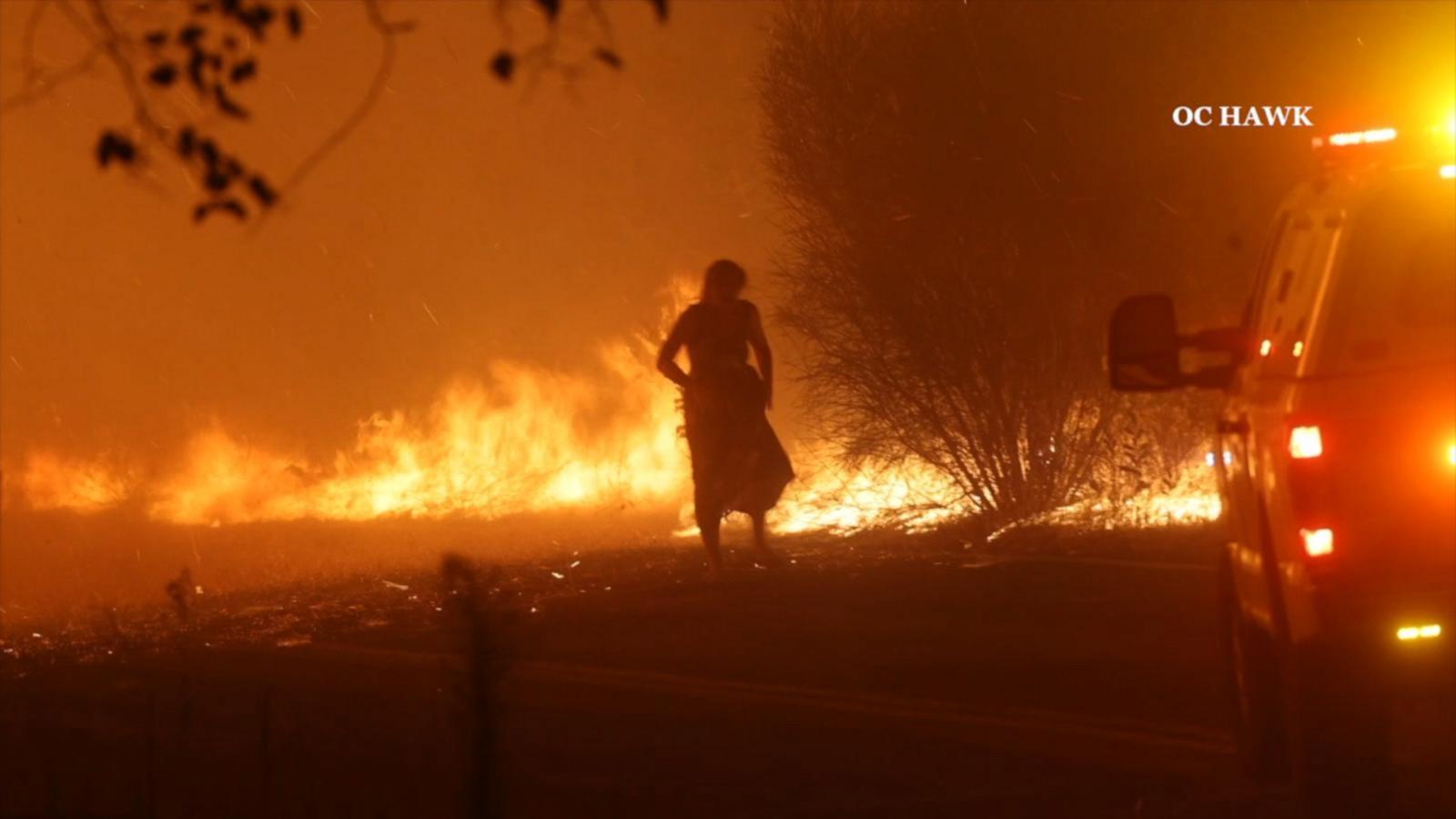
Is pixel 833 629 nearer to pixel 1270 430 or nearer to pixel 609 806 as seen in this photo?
pixel 609 806

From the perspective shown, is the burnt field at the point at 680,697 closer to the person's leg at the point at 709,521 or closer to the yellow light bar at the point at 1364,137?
the person's leg at the point at 709,521

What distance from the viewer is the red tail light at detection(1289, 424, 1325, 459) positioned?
16.1ft

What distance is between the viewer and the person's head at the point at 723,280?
13.2 metres

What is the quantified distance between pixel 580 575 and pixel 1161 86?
5559 millimetres

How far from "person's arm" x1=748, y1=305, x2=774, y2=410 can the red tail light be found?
27.5ft

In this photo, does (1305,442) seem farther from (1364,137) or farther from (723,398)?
(723,398)

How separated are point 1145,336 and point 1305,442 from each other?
1275 mm

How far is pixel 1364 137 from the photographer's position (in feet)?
19.3

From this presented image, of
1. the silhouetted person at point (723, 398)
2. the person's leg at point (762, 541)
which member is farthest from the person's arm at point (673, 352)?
the person's leg at point (762, 541)

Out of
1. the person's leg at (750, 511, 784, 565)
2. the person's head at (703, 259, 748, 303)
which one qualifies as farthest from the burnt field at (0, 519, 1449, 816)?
the person's head at (703, 259, 748, 303)

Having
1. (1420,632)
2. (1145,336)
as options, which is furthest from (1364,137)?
(1420,632)

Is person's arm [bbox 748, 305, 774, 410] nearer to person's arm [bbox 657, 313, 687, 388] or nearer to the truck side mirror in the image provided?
person's arm [bbox 657, 313, 687, 388]

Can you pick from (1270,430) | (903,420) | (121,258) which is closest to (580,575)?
(903,420)

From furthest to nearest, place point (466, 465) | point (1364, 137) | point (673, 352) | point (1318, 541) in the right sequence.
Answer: point (466, 465), point (673, 352), point (1364, 137), point (1318, 541)
